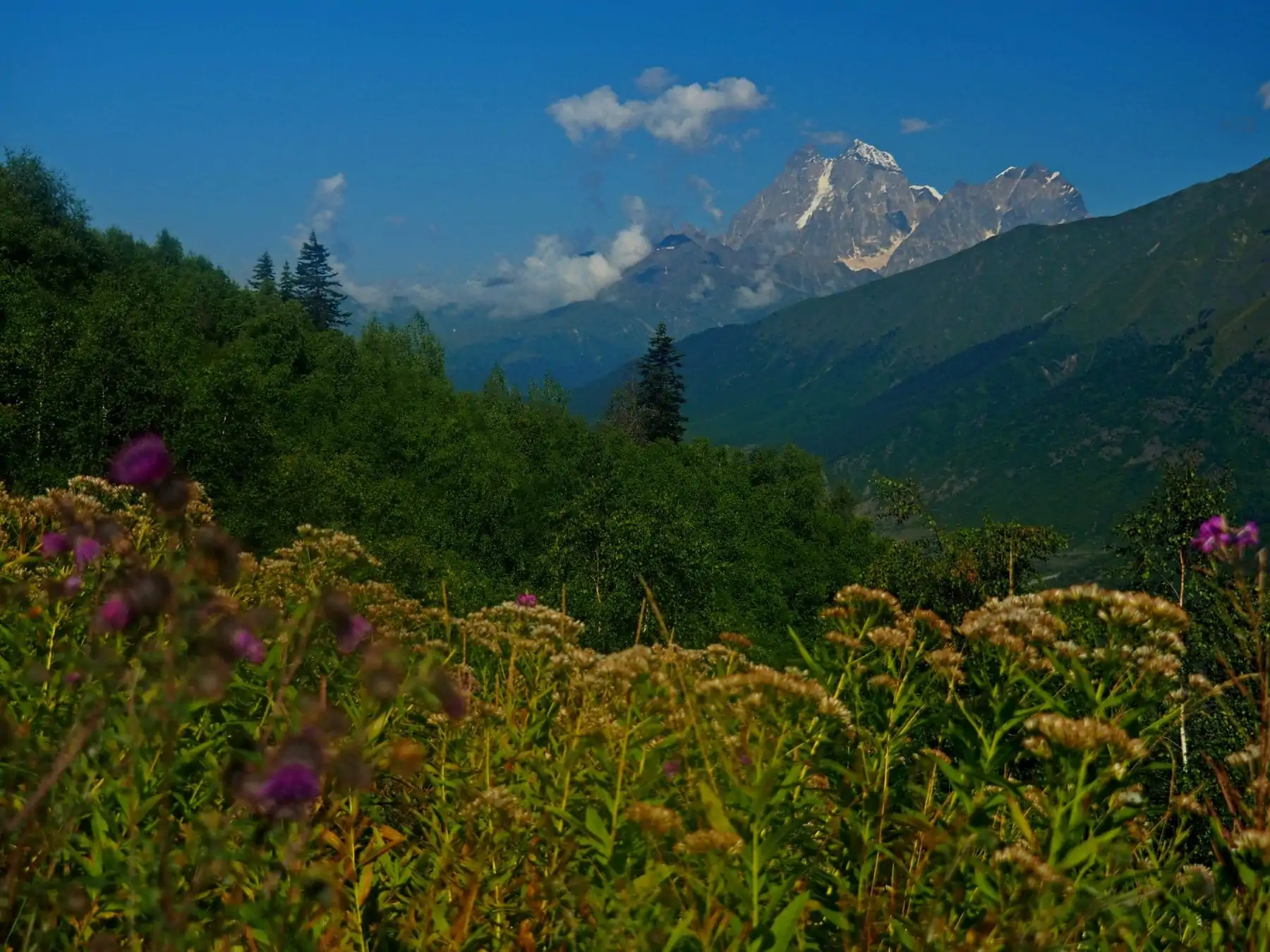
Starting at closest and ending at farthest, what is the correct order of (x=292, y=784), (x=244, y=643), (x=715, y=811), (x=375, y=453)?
(x=292, y=784), (x=244, y=643), (x=715, y=811), (x=375, y=453)

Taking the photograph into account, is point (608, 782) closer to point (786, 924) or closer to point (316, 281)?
point (786, 924)

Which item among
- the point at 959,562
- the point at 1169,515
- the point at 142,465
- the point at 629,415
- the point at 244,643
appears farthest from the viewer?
the point at 629,415

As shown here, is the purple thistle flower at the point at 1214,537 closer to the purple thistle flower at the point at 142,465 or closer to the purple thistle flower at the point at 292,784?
the purple thistle flower at the point at 292,784

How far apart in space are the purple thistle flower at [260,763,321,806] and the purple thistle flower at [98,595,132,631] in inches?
12.8

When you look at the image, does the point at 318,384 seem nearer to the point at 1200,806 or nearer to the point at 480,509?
the point at 480,509

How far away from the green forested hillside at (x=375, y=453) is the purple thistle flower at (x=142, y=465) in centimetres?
2411

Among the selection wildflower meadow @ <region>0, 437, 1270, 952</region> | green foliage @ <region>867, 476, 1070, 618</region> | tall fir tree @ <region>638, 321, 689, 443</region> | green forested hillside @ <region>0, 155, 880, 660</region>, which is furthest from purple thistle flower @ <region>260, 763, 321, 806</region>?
tall fir tree @ <region>638, 321, 689, 443</region>

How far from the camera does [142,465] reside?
61.7 inches

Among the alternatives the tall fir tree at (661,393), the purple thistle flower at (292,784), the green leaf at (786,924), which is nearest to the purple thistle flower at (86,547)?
the purple thistle flower at (292,784)

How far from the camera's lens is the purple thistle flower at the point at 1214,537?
137 inches

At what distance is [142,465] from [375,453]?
7834cm

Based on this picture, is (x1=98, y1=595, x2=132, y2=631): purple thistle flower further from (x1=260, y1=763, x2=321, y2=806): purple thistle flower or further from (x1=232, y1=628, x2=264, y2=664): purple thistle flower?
(x1=260, y1=763, x2=321, y2=806): purple thistle flower

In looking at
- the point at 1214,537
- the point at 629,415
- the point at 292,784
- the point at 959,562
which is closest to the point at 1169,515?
the point at 959,562

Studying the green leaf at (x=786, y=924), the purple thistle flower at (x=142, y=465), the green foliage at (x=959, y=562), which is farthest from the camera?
the green foliage at (x=959, y=562)
